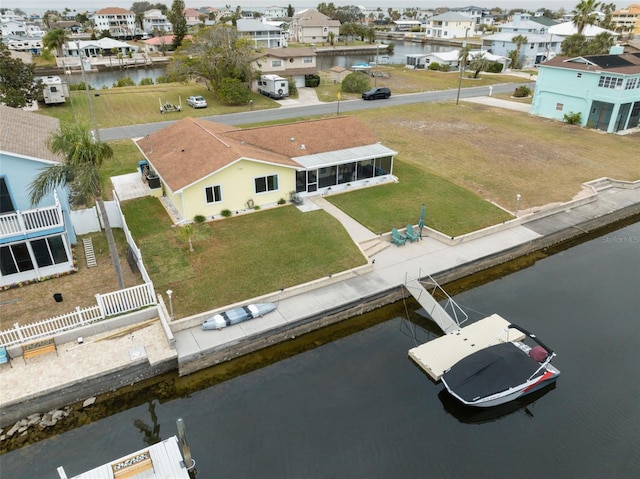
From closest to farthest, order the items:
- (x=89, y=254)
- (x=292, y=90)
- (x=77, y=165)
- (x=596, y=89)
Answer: (x=77, y=165) → (x=89, y=254) → (x=596, y=89) → (x=292, y=90)

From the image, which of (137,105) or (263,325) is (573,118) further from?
(137,105)

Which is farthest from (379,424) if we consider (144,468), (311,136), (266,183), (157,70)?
(157,70)

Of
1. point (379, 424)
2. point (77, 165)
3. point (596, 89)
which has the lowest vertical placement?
point (379, 424)

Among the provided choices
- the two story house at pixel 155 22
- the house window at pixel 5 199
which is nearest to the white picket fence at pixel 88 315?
the house window at pixel 5 199

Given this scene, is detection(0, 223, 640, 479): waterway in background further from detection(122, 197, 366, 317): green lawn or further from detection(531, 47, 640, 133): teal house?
detection(531, 47, 640, 133): teal house

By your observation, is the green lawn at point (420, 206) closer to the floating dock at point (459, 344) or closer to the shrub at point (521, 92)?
the floating dock at point (459, 344)

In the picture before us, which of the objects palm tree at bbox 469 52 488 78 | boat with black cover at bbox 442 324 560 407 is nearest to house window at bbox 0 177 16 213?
boat with black cover at bbox 442 324 560 407
